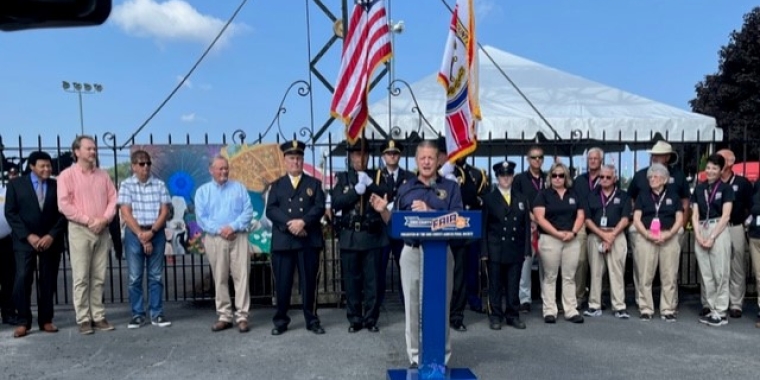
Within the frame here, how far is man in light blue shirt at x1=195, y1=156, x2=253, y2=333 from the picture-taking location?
20.5 feet

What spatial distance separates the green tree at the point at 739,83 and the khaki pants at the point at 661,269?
18881 mm

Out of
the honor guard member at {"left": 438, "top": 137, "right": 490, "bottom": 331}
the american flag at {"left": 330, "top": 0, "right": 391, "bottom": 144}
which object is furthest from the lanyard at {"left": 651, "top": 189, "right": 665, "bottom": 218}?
the american flag at {"left": 330, "top": 0, "right": 391, "bottom": 144}

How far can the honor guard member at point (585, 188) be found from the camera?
22.1 ft

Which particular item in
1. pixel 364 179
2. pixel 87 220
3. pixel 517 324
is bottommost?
pixel 517 324

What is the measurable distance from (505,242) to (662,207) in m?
1.85

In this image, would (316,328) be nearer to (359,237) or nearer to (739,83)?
(359,237)

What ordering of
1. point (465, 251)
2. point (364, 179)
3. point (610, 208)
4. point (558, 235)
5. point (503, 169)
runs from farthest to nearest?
point (610, 208)
point (558, 235)
point (503, 169)
point (465, 251)
point (364, 179)

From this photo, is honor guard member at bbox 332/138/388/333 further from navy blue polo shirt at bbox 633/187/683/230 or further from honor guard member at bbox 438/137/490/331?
navy blue polo shirt at bbox 633/187/683/230

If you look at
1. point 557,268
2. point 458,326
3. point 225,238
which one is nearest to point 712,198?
point 557,268

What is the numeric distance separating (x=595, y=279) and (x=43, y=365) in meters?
5.62

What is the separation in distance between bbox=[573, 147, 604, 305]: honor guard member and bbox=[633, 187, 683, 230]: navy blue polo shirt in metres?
0.54

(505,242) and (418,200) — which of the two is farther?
(505,242)

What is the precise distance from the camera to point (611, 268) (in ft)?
22.1

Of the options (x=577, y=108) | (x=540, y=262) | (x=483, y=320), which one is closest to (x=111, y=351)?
(x=483, y=320)
